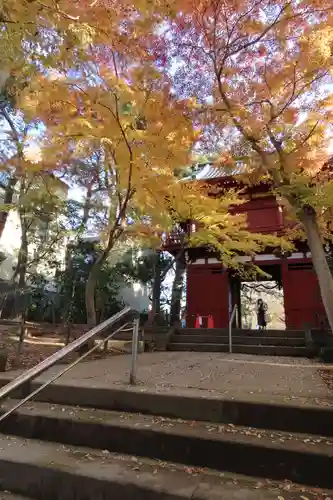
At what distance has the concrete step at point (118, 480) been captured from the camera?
2158 millimetres

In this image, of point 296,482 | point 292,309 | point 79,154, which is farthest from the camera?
point 292,309

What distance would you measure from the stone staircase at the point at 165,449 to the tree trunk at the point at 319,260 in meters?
2.51

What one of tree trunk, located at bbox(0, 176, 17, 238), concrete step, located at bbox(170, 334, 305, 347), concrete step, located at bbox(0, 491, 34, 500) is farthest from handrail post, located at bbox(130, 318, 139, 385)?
tree trunk, located at bbox(0, 176, 17, 238)

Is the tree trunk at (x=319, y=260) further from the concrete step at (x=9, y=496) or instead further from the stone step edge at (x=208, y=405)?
the concrete step at (x=9, y=496)

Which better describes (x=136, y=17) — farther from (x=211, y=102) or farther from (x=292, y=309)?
(x=292, y=309)

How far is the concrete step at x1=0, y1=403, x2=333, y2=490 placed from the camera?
2.38 metres

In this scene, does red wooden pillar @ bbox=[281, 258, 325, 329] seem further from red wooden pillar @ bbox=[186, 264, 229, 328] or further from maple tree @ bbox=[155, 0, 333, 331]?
maple tree @ bbox=[155, 0, 333, 331]

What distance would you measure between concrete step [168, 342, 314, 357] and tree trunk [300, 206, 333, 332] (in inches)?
140

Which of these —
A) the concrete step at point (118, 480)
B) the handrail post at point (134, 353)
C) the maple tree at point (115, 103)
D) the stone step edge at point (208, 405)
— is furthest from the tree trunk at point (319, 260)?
the concrete step at point (118, 480)

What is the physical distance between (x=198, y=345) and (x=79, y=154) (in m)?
5.65

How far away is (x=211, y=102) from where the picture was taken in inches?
243

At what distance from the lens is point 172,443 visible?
267 cm

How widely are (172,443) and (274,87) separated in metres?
5.67

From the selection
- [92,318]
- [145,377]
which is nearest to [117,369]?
[145,377]
